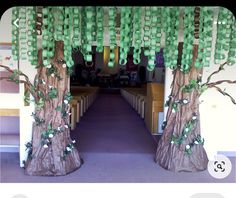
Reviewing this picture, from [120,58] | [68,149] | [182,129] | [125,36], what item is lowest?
[68,149]

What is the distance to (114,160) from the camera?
4.29 m

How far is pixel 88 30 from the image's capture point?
285cm

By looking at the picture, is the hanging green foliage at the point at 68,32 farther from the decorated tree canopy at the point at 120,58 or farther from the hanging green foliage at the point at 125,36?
the hanging green foliage at the point at 125,36

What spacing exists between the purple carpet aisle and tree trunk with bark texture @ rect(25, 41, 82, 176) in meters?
0.13

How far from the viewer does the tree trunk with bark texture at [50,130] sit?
368 cm

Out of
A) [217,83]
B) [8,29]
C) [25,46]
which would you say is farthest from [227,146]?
[8,29]

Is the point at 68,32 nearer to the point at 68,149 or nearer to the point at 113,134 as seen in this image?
the point at 68,149

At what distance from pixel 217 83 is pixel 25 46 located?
2.43 m

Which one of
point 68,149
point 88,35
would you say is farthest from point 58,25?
point 68,149

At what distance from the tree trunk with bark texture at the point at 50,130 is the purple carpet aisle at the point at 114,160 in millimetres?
131

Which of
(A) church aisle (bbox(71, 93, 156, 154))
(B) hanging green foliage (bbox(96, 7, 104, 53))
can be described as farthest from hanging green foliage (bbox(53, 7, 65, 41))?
(A) church aisle (bbox(71, 93, 156, 154))

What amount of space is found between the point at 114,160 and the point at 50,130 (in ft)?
3.56

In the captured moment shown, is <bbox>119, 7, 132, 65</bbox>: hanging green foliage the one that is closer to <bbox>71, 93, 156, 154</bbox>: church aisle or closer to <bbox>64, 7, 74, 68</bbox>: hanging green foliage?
<bbox>64, 7, 74, 68</bbox>: hanging green foliage

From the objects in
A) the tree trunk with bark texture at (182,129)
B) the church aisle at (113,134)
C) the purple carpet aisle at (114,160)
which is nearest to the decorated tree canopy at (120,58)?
the tree trunk with bark texture at (182,129)
